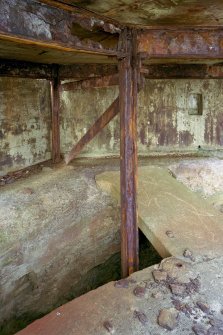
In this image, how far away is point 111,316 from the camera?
10.5 feet

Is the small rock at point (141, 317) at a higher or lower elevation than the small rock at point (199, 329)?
higher

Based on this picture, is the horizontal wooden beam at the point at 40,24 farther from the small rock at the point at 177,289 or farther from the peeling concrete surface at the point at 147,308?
the small rock at the point at 177,289

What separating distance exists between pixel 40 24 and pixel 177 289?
9.48ft

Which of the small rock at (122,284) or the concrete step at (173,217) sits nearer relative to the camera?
the small rock at (122,284)

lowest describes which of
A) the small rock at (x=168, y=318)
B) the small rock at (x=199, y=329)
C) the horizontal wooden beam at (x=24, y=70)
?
the small rock at (x=199, y=329)

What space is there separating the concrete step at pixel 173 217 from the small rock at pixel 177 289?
66 cm

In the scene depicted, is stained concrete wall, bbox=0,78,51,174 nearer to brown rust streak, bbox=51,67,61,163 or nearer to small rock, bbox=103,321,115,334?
brown rust streak, bbox=51,67,61,163

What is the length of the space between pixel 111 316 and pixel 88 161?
17.6 feet

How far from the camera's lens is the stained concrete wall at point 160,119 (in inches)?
339

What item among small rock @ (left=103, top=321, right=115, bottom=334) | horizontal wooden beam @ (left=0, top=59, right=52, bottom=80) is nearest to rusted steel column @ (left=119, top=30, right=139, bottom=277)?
small rock @ (left=103, top=321, right=115, bottom=334)

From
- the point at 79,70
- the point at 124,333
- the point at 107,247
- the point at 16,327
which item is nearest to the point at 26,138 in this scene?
the point at 79,70

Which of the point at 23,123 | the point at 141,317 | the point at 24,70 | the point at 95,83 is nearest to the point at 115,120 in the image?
the point at 95,83

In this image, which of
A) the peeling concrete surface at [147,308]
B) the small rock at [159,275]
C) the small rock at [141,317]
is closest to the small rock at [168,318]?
the peeling concrete surface at [147,308]

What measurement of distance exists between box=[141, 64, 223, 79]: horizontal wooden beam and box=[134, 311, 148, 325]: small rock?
5.58m
